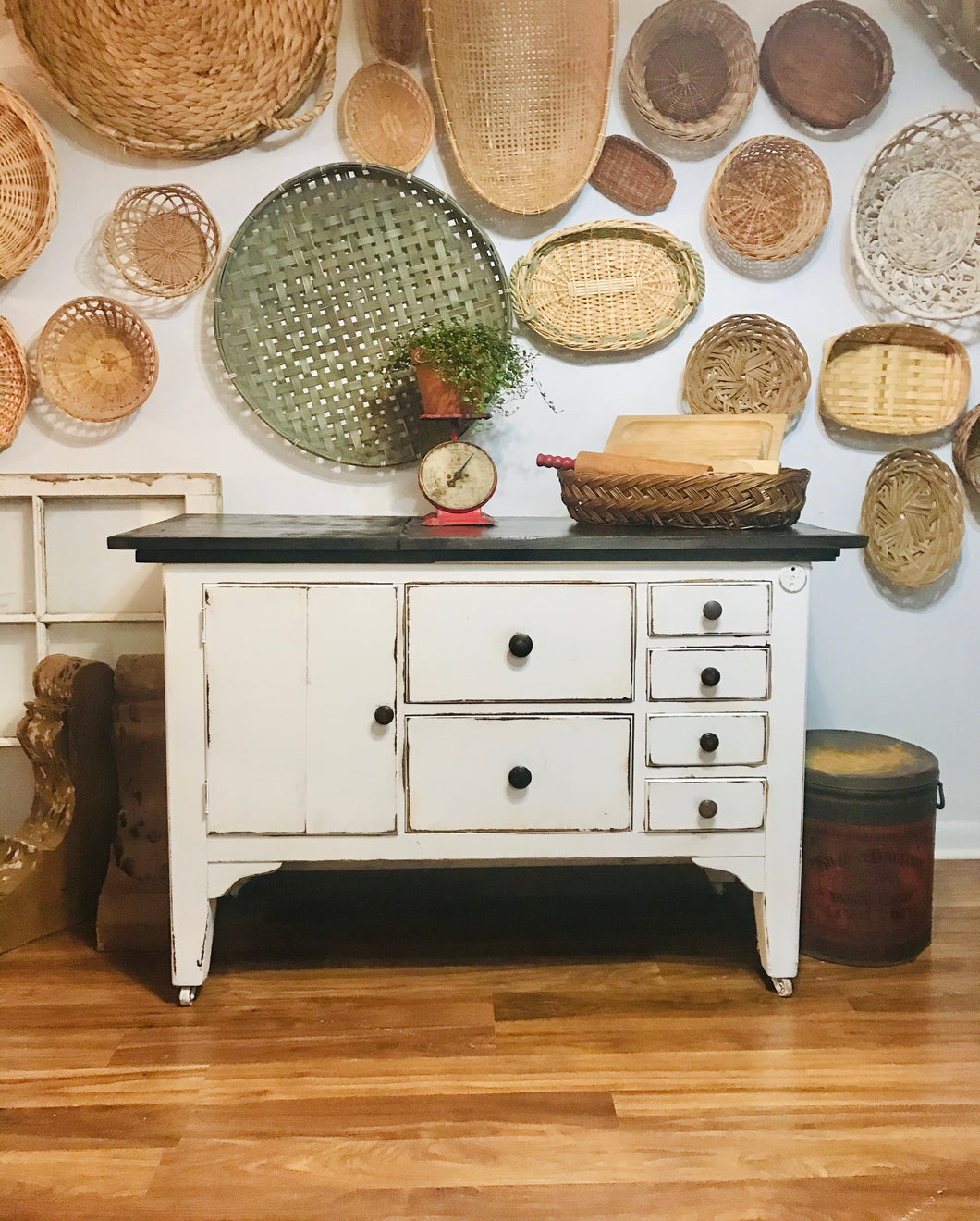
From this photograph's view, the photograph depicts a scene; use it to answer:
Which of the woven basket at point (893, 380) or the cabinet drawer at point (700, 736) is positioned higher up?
the woven basket at point (893, 380)

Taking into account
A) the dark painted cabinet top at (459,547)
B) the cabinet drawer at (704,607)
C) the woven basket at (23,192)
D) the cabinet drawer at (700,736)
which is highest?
the woven basket at (23,192)

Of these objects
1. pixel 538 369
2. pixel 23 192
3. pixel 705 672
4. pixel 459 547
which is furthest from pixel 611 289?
pixel 23 192

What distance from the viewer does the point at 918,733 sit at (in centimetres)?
271

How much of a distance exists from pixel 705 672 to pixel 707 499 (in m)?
0.34

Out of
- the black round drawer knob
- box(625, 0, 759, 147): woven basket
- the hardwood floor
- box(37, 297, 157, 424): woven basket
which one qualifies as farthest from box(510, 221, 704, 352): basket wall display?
the hardwood floor

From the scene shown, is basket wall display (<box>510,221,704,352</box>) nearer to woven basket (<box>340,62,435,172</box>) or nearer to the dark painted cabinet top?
woven basket (<box>340,62,435,172</box>)

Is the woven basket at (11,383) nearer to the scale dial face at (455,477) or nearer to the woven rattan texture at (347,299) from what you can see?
the woven rattan texture at (347,299)

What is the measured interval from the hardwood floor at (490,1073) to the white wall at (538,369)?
0.79 meters

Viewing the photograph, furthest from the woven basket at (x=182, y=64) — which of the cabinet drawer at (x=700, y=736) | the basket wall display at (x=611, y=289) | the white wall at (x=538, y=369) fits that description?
the cabinet drawer at (x=700, y=736)

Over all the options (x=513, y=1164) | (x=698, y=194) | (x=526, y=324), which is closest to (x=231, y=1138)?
(x=513, y=1164)

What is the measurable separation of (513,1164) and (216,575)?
1120 mm

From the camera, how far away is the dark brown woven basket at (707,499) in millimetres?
2041

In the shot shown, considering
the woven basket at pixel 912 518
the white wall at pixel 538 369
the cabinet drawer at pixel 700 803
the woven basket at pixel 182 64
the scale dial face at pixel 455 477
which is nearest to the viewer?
the cabinet drawer at pixel 700 803

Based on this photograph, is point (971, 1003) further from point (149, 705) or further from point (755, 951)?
point (149, 705)
